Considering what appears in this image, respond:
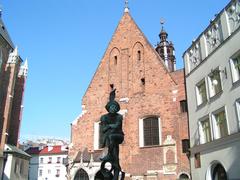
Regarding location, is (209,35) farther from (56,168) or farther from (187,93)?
(56,168)

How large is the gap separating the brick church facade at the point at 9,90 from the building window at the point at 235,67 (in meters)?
22.7

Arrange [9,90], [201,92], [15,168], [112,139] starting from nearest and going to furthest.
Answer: [112,139] → [201,92] → [15,168] → [9,90]

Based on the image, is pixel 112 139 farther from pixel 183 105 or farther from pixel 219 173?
pixel 183 105

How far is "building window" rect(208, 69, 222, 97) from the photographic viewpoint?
55.4 feet

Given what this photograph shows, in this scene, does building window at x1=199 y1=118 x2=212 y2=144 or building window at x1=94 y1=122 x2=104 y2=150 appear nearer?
building window at x1=199 y1=118 x2=212 y2=144

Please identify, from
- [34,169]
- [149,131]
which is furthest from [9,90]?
[34,169]

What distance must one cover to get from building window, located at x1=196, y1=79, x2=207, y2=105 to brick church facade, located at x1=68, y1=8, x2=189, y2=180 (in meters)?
2.35

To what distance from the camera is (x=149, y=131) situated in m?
22.3

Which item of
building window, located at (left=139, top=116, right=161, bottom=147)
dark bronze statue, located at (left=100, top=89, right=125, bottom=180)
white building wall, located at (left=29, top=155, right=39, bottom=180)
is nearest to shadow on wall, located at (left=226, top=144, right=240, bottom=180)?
building window, located at (left=139, top=116, right=161, bottom=147)

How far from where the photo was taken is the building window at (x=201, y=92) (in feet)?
61.0

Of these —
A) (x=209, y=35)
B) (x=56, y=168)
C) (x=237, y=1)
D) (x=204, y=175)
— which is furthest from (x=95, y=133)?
(x=56, y=168)

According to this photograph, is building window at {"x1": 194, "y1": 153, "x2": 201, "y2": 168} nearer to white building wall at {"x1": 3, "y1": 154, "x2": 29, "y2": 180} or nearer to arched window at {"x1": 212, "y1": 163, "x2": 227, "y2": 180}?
arched window at {"x1": 212, "y1": 163, "x2": 227, "y2": 180}

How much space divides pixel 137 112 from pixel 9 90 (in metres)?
15.7

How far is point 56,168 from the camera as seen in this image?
177ft
